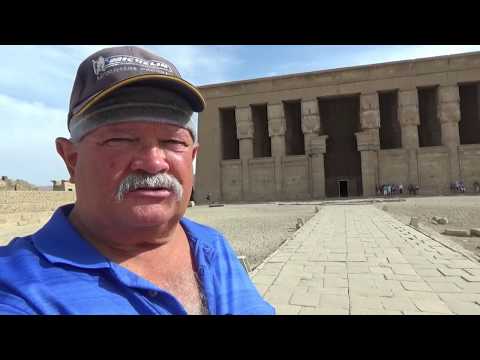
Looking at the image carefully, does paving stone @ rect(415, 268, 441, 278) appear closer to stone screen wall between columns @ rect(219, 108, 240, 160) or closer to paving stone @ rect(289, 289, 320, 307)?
paving stone @ rect(289, 289, 320, 307)

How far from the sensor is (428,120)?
33812mm

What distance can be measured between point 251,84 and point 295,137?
708 cm

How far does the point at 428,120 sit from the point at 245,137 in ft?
57.5

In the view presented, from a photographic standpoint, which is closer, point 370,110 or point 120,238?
point 120,238

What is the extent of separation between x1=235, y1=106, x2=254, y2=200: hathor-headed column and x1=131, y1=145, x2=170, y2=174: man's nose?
1282 inches

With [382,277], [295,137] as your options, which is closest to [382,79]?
[295,137]

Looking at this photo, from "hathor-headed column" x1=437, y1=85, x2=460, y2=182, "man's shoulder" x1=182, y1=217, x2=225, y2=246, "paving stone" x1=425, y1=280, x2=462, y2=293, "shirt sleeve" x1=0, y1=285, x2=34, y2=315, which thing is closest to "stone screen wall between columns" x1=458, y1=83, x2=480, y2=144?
"hathor-headed column" x1=437, y1=85, x2=460, y2=182

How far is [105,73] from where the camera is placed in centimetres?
123

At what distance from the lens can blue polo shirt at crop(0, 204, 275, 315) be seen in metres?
1.01

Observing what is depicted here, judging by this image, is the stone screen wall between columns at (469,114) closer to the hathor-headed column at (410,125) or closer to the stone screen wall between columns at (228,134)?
the hathor-headed column at (410,125)

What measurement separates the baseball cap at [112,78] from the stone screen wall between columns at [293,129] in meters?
33.1

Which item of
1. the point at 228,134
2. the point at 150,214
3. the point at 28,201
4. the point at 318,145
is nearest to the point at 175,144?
the point at 150,214

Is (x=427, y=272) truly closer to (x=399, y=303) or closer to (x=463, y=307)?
(x=463, y=307)
